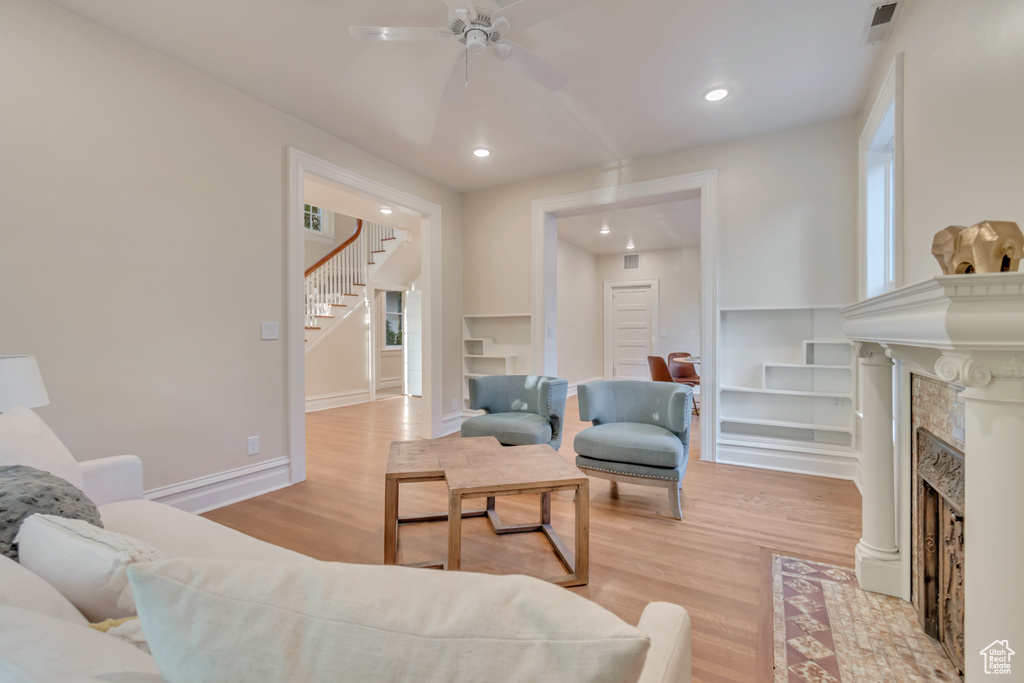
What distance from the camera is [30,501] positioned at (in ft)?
3.03

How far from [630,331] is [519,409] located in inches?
219

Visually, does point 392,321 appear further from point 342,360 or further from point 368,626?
point 368,626

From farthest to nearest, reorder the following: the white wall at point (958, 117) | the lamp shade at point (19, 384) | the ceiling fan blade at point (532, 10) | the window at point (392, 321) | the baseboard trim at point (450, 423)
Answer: the window at point (392, 321)
the baseboard trim at point (450, 423)
the ceiling fan blade at point (532, 10)
the lamp shade at point (19, 384)
the white wall at point (958, 117)

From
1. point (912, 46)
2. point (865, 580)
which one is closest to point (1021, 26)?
point (912, 46)

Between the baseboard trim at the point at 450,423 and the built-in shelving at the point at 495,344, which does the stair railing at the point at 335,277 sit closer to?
the built-in shelving at the point at 495,344

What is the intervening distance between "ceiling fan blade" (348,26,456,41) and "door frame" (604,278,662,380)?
6.82m

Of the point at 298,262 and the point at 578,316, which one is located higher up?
the point at 298,262

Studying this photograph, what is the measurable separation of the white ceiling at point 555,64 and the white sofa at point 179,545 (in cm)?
228

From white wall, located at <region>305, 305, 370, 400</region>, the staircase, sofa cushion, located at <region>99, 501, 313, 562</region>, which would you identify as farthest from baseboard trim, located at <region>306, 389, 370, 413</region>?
sofa cushion, located at <region>99, 501, 313, 562</region>

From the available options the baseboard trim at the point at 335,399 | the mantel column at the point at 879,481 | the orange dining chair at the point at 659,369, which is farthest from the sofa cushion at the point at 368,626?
the baseboard trim at the point at 335,399

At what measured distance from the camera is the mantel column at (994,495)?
0.86 meters

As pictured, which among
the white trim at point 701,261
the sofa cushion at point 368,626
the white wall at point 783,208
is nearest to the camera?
the sofa cushion at point 368,626

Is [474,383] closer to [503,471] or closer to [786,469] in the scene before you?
[503,471]

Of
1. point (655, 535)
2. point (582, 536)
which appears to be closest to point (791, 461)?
point (655, 535)
